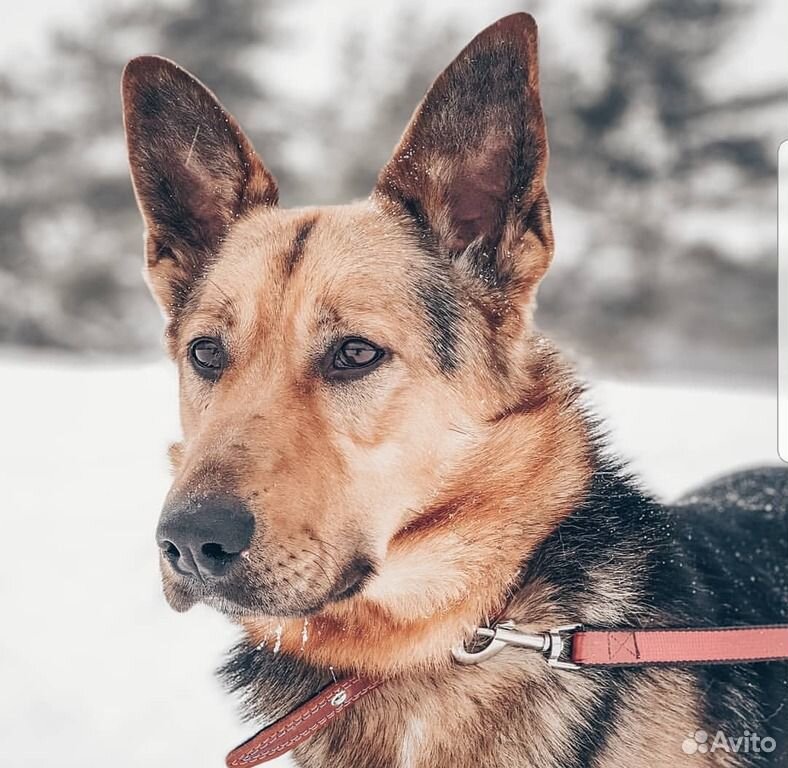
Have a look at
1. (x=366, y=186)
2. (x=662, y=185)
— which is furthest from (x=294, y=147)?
(x=662, y=185)

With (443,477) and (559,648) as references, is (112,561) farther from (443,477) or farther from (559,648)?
(559,648)

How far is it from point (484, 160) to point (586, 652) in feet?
4.63

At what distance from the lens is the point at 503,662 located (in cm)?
248

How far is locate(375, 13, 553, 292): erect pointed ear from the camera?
242cm

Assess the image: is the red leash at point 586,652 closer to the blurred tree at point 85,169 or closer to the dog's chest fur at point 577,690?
the dog's chest fur at point 577,690

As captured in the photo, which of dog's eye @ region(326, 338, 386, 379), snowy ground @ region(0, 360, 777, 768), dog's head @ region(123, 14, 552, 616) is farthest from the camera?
snowy ground @ region(0, 360, 777, 768)

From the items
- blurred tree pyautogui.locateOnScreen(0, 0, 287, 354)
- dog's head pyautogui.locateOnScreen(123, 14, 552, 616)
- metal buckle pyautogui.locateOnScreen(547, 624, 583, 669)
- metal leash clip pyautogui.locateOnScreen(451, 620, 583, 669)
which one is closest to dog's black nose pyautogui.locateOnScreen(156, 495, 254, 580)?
dog's head pyautogui.locateOnScreen(123, 14, 552, 616)

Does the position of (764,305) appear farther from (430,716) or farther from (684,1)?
(430,716)

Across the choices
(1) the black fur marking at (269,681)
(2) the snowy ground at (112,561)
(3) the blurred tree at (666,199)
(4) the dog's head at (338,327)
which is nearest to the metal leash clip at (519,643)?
(4) the dog's head at (338,327)

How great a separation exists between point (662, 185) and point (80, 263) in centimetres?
1197

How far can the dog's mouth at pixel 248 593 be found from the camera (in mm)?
2115

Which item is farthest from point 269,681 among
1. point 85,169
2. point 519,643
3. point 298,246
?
point 85,169

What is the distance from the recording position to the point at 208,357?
2.66 m

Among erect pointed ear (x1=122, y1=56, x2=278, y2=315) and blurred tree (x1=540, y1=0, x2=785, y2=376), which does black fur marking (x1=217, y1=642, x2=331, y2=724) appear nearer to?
erect pointed ear (x1=122, y1=56, x2=278, y2=315)
